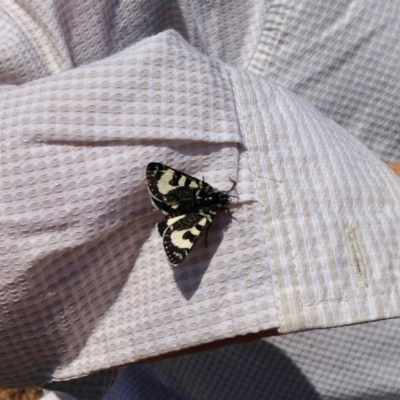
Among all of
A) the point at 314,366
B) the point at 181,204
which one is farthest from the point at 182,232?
the point at 314,366

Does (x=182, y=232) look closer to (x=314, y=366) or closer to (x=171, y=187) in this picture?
(x=171, y=187)

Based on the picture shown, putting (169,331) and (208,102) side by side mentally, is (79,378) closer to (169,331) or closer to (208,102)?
(169,331)

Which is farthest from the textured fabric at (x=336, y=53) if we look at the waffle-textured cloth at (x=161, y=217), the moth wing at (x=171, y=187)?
the moth wing at (x=171, y=187)

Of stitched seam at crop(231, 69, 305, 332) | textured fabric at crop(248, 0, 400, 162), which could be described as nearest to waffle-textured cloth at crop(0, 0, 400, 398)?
stitched seam at crop(231, 69, 305, 332)

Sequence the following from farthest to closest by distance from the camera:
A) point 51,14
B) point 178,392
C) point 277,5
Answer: point 178,392 < point 277,5 < point 51,14

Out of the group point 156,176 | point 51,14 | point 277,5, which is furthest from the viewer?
point 277,5

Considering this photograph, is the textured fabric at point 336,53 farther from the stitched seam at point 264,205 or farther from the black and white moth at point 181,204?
the black and white moth at point 181,204

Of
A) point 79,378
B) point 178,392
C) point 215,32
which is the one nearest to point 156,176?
point 79,378

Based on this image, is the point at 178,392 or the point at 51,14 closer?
the point at 51,14

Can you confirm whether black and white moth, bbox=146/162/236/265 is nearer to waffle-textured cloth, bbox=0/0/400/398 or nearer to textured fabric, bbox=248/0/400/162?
waffle-textured cloth, bbox=0/0/400/398
